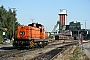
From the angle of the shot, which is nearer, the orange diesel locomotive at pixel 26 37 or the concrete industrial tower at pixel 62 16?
the orange diesel locomotive at pixel 26 37

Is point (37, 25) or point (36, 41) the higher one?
point (37, 25)

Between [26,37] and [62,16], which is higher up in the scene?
[62,16]

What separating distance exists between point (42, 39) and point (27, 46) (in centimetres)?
462

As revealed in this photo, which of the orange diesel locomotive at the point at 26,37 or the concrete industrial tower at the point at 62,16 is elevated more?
the concrete industrial tower at the point at 62,16

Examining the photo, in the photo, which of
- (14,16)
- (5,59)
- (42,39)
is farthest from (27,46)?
(14,16)

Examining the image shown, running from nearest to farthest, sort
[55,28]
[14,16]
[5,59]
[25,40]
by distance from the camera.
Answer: [5,59], [25,40], [14,16], [55,28]

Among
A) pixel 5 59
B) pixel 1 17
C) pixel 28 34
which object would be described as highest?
pixel 1 17

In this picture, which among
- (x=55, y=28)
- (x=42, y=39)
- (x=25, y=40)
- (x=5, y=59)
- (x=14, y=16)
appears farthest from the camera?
(x=55, y=28)

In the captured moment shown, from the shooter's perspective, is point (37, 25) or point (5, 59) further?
point (37, 25)

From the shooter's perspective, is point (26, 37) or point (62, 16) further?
point (62, 16)

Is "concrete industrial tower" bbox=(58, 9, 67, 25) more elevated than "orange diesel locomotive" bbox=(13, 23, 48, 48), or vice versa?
"concrete industrial tower" bbox=(58, 9, 67, 25)

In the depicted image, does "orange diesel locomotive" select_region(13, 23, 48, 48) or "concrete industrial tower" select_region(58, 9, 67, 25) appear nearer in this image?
"orange diesel locomotive" select_region(13, 23, 48, 48)

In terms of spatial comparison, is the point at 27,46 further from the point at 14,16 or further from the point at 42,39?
the point at 14,16

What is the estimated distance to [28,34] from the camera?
31953 mm
